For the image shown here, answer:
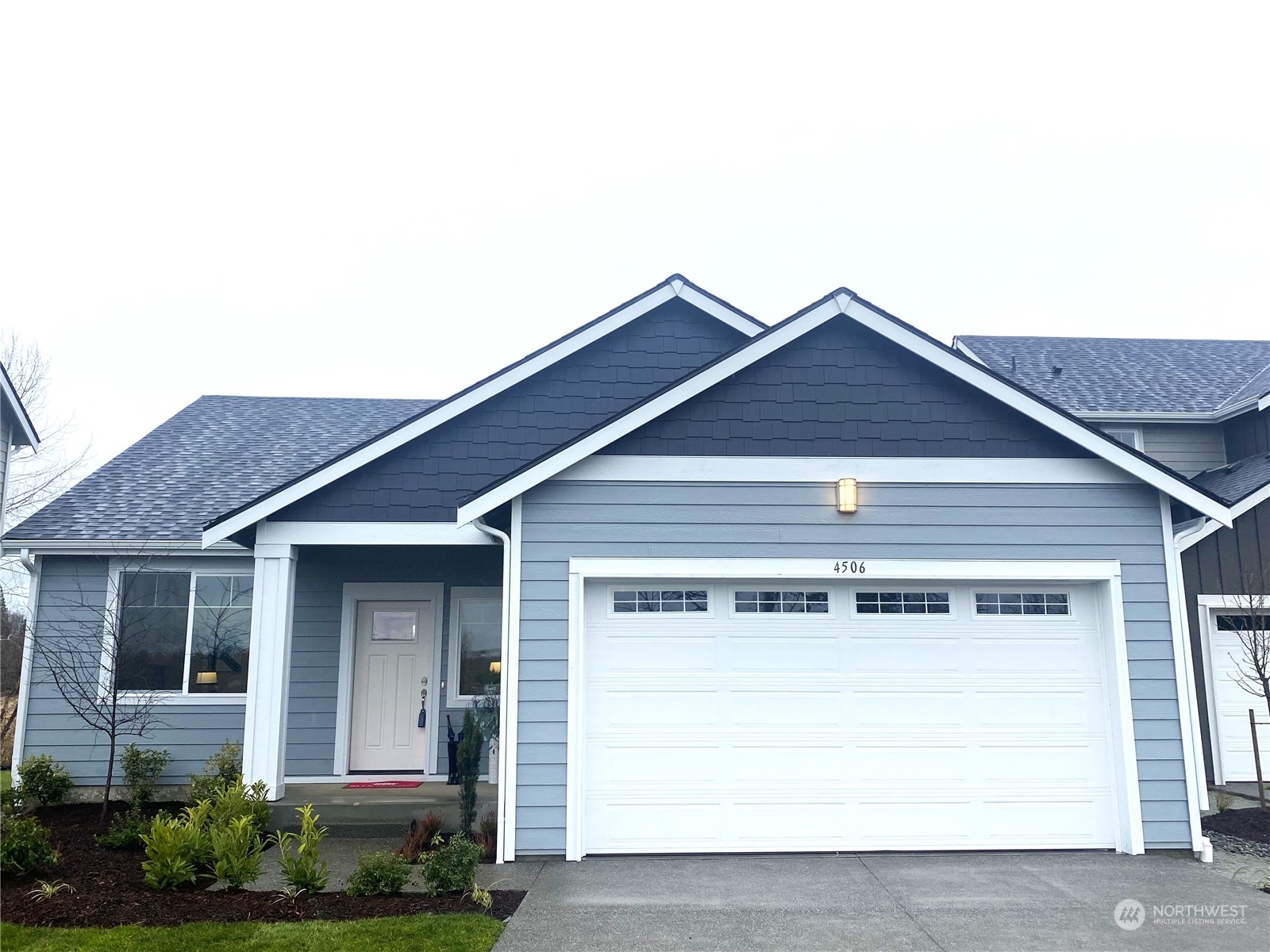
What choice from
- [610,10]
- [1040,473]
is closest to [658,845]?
[1040,473]

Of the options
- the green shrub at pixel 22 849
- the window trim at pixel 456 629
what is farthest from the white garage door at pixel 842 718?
the green shrub at pixel 22 849

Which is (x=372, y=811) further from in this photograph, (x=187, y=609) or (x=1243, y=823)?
(x=1243, y=823)

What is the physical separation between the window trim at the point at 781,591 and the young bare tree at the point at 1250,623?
219 inches

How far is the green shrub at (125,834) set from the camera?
801 centimetres

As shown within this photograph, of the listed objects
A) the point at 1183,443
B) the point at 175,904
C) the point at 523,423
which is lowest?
A: the point at 175,904

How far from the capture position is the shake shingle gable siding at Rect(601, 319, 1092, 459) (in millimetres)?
8078

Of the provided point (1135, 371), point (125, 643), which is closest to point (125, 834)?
point (125, 643)

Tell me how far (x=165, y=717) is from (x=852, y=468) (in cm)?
835

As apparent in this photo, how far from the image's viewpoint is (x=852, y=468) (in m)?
8.07

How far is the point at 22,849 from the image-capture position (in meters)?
6.87

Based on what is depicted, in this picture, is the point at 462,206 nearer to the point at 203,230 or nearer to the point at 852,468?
the point at 203,230

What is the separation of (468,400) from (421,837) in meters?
4.40

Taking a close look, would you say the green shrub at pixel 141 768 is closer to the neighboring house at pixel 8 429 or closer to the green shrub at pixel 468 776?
the neighboring house at pixel 8 429

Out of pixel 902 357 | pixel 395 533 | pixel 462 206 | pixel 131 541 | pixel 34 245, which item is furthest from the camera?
pixel 462 206
